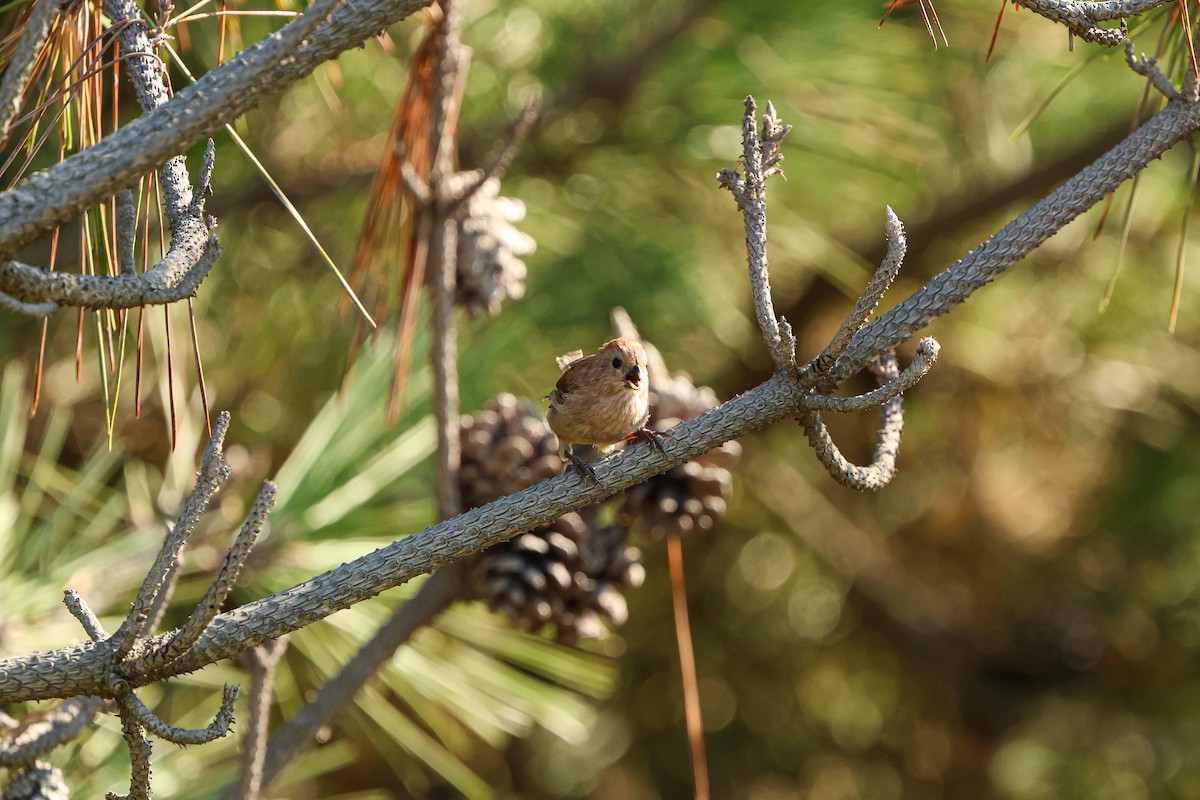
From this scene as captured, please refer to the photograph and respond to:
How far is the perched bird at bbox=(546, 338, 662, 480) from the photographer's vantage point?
0.86 m

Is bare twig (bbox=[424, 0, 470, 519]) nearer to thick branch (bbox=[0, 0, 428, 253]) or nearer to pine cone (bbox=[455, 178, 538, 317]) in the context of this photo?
pine cone (bbox=[455, 178, 538, 317])

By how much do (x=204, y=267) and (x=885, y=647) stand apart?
5.53ft

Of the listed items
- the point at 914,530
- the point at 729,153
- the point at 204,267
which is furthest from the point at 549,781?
the point at 204,267

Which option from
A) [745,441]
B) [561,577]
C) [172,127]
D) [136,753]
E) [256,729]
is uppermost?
[172,127]

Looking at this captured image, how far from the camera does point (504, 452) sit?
3.08 ft

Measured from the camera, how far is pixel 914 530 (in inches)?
74.5

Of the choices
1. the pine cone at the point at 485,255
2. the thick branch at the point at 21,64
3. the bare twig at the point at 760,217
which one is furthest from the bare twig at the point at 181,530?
the pine cone at the point at 485,255

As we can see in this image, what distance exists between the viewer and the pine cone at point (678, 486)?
956 mm

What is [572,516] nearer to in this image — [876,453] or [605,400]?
[605,400]

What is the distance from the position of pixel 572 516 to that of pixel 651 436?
0.97 ft

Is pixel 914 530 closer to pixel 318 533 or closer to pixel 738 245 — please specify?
pixel 738 245

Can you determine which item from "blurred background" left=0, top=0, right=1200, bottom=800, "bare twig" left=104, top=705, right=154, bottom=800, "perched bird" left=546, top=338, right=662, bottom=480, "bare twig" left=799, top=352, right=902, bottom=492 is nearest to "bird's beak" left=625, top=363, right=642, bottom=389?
"perched bird" left=546, top=338, right=662, bottom=480

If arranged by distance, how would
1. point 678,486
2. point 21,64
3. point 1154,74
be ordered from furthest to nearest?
1. point 678,486
2. point 1154,74
3. point 21,64

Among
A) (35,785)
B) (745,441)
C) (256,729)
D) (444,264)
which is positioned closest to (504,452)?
(444,264)
